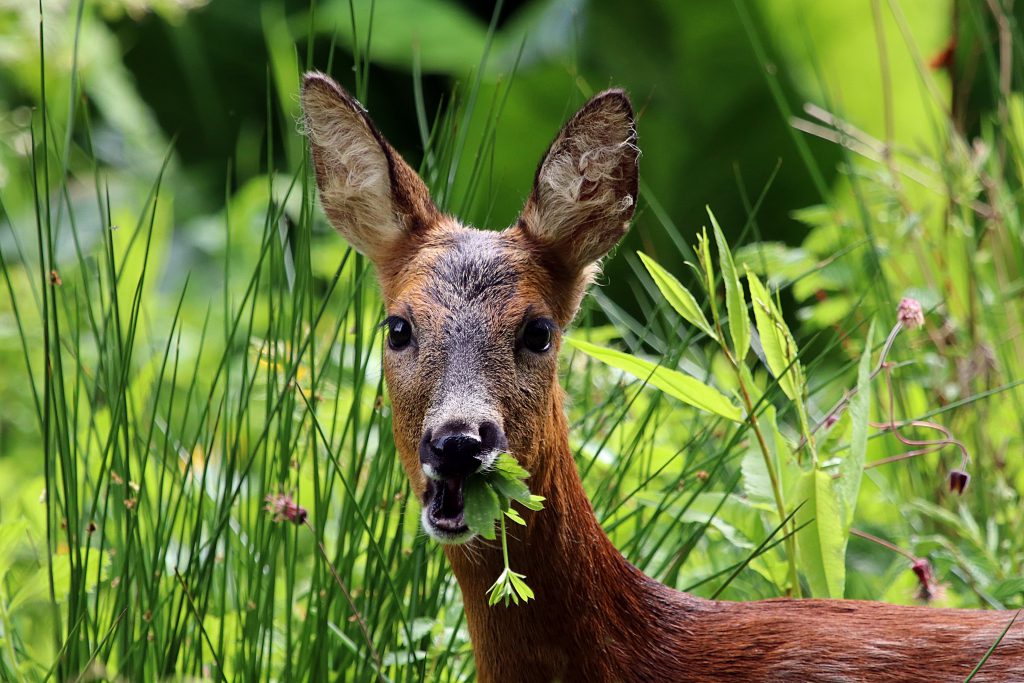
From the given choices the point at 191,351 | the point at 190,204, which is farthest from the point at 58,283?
the point at 190,204

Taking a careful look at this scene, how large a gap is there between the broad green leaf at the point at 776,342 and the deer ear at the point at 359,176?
541mm

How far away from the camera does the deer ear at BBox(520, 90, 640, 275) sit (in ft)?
6.49

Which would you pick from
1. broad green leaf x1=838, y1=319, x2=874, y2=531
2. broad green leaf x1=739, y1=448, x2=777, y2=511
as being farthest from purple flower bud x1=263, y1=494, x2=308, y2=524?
broad green leaf x1=838, y1=319, x2=874, y2=531

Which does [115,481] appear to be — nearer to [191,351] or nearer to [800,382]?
[800,382]

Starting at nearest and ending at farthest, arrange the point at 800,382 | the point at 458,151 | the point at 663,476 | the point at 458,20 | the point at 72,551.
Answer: the point at 72,551
the point at 800,382
the point at 458,151
the point at 663,476
the point at 458,20

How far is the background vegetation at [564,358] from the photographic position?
2.09m

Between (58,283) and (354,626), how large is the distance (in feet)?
2.44

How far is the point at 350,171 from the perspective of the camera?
6.95ft

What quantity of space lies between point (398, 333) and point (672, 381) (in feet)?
1.44

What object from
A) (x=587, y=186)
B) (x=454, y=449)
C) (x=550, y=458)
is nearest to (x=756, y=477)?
(x=550, y=458)

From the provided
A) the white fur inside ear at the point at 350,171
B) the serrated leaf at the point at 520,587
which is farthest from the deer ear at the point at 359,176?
the serrated leaf at the point at 520,587

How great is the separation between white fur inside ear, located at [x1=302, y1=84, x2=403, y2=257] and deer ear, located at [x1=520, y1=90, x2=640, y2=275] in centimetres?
24

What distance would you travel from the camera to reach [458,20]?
18.1ft

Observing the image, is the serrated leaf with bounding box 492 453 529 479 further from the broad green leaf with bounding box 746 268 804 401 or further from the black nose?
the broad green leaf with bounding box 746 268 804 401
